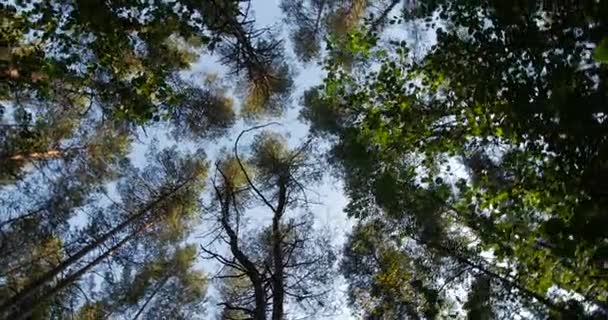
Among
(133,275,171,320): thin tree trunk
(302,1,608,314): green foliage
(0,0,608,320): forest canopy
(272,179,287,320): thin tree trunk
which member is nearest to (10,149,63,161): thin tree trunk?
(0,0,608,320): forest canopy

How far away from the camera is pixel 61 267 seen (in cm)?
A: 986

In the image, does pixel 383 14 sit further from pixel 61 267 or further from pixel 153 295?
pixel 153 295

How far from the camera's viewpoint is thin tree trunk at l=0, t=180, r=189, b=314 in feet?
28.0

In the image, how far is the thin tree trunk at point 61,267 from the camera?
853 cm

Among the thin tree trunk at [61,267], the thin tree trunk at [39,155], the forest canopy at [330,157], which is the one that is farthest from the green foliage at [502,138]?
the thin tree trunk at [39,155]

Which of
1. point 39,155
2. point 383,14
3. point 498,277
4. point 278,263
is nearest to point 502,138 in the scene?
point 498,277

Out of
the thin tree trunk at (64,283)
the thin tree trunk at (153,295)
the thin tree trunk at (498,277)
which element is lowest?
the thin tree trunk at (498,277)

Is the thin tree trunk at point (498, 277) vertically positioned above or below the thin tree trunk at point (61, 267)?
below

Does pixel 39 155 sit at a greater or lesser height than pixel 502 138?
greater

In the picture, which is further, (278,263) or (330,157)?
(330,157)

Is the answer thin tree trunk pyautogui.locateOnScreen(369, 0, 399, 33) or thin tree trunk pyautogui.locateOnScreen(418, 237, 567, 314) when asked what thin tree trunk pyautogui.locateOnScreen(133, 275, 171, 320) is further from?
thin tree trunk pyautogui.locateOnScreen(369, 0, 399, 33)

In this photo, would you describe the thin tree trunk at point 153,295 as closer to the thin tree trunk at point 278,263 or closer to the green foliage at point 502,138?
the thin tree trunk at point 278,263

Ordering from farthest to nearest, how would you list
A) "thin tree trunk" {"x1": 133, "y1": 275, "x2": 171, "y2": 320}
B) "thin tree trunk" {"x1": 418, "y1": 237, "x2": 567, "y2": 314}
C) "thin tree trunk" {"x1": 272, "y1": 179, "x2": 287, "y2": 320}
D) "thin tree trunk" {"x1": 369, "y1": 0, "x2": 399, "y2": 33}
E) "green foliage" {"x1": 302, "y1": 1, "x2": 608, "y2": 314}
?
"thin tree trunk" {"x1": 133, "y1": 275, "x2": 171, "y2": 320}, "thin tree trunk" {"x1": 369, "y1": 0, "x2": 399, "y2": 33}, "thin tree trunk" {"x1": 418, "y1": 237, "x2": 567, "y2": 314}, "thin tree trunk" {"x1": 272, "y1": 179, "x2": 287, "y2": 320}, "green foliage" {"x1": 302, "y1": 1, "x2": 608, "y2": 314}

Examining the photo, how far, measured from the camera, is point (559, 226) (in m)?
3.79
